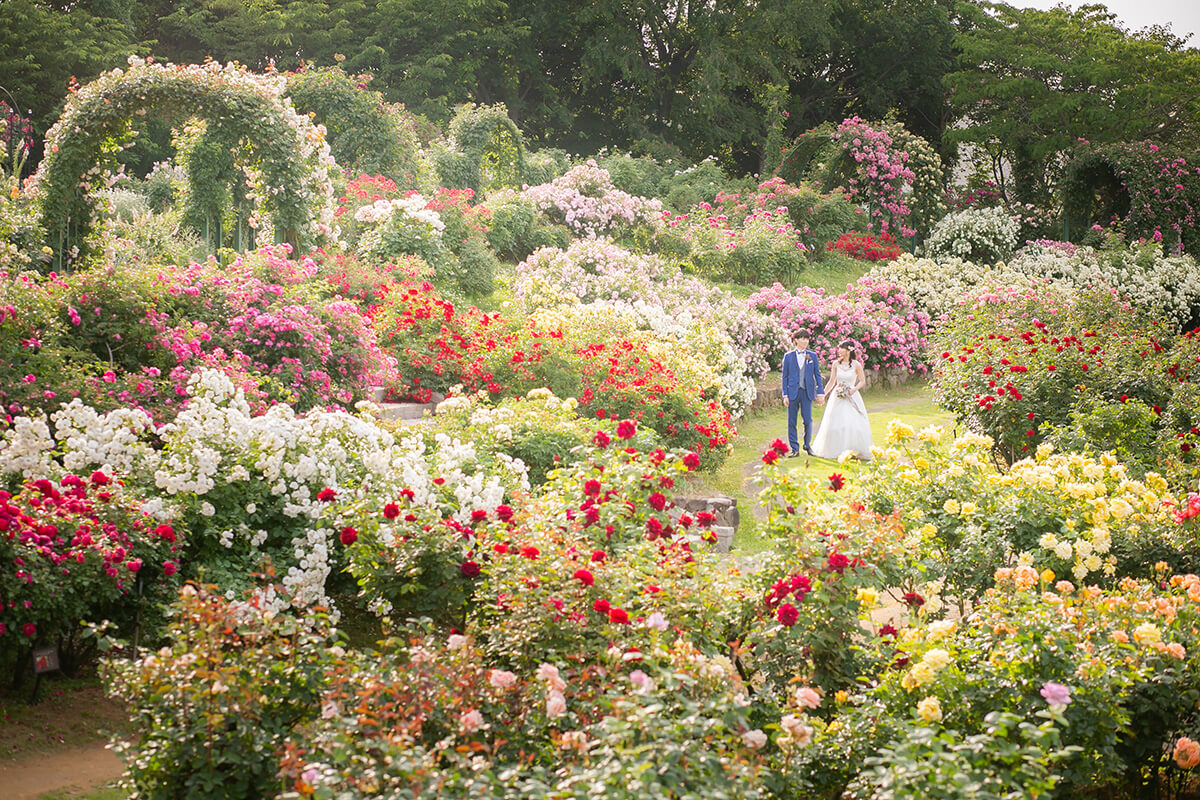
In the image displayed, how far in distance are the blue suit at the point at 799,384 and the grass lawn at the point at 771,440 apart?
11.7 inches

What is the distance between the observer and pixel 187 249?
10.4 metres

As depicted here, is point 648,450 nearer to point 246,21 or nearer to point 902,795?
point 902,795

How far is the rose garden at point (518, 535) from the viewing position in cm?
267

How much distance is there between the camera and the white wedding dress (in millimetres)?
9797

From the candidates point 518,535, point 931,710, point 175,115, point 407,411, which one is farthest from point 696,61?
point 931,710

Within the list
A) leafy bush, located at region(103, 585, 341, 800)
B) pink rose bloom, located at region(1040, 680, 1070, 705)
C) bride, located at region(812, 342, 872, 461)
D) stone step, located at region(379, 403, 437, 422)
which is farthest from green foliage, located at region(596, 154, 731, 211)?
pink rose bloom, located at region(1040, 680, 1070, 705)

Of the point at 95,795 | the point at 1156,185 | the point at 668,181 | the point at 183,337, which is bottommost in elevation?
the point at 95,795

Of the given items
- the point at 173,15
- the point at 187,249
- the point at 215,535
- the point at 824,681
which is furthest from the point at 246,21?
the point at 824,681

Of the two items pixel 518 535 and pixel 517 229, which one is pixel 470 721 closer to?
pixel 518 535

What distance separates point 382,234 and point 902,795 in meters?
10.7

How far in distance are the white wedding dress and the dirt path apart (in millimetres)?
7581

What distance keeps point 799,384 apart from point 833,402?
1.35ft

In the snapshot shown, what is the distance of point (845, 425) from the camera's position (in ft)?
32.2

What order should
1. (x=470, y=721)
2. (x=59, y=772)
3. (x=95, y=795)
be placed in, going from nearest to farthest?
1. (x=470, y=721)
2. (x=95, y=795)
3. (x=59, y=772)
